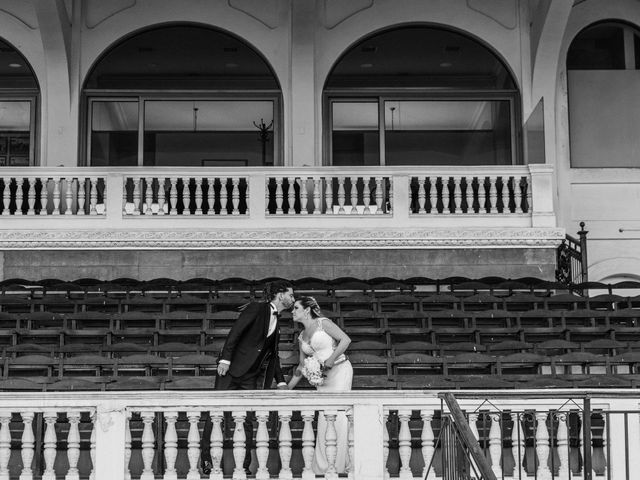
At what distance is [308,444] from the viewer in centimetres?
827

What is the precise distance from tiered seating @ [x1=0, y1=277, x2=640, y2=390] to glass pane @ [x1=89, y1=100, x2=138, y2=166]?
3.67 m

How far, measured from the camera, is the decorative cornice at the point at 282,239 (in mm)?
15906

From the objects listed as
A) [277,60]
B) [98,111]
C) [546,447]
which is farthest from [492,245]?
[546,447]

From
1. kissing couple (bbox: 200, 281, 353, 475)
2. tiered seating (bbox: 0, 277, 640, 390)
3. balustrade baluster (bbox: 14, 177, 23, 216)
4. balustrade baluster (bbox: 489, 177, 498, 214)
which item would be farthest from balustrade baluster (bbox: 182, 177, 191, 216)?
kissing couple (bbox: 200, 281, 353, 475)

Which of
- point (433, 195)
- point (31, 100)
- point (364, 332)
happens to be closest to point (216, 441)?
point (364, 332)

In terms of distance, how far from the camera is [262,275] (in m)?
16.0

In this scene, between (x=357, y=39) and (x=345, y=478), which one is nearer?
(x=345, y=478)

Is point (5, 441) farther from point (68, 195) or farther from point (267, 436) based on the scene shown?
point (68, 195)

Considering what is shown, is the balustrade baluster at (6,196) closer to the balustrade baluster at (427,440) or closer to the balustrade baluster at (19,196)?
the balustrade baluster at (19,196)

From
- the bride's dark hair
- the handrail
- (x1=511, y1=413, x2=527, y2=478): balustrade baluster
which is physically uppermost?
the bride's dark hair

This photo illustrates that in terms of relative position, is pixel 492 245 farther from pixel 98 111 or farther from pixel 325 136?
pixel 98 111

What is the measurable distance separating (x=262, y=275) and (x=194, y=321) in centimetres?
353

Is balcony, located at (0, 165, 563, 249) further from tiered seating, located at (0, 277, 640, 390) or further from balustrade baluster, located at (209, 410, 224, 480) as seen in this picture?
balustrade baluster, located at (209, 410, 224, 480)

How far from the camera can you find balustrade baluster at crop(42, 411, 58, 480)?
8.18 meters
